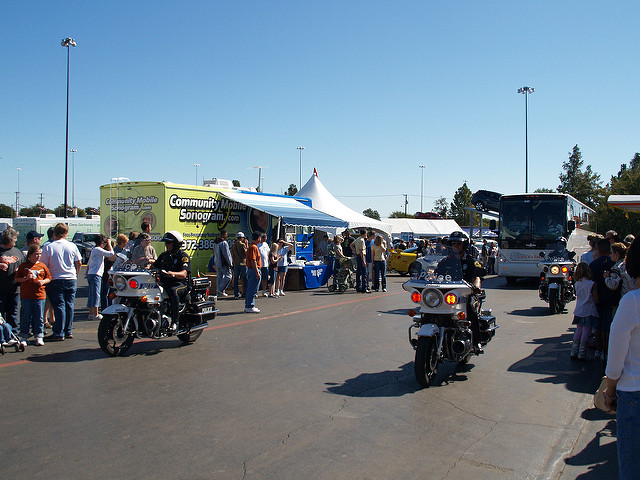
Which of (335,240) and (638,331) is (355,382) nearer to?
(638,331)

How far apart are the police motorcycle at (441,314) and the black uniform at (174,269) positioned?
3.75 meters

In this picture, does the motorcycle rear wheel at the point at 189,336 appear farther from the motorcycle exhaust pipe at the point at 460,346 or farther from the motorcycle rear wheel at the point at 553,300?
the motorcycle rear wheel at the point at 553,300

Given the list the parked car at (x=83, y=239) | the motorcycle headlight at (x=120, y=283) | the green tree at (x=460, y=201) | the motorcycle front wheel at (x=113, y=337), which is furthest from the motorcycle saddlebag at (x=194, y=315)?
the green tree at (x=460, y=201)

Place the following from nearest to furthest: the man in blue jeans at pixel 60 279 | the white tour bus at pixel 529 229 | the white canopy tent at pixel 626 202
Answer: the man in blue jeans at pixel 60 279, the white canopy tent at pixel 626 202, the white tour bus at pixel 529 229

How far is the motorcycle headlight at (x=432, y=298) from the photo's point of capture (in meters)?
6.70

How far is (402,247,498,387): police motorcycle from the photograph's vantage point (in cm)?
652

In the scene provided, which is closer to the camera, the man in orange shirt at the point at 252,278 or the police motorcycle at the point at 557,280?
the man in orange shirt at the point at 252,278

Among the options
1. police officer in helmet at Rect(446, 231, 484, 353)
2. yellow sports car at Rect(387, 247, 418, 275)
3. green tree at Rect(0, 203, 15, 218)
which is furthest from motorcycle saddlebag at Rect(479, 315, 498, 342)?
green tree at Rect(0, 203, 15, 218)

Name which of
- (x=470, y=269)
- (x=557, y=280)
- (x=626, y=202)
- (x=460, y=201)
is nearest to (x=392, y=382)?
(x=470, y=269)

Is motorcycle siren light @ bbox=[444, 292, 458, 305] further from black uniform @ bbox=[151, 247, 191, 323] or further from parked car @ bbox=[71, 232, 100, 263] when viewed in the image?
parked car @ bbox=[71, 232, 100, 263]

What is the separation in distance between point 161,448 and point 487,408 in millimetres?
3349

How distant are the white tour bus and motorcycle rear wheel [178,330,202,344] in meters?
14.3

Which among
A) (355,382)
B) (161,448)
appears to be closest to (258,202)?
(355,382)

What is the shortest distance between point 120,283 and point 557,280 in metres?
10.3
